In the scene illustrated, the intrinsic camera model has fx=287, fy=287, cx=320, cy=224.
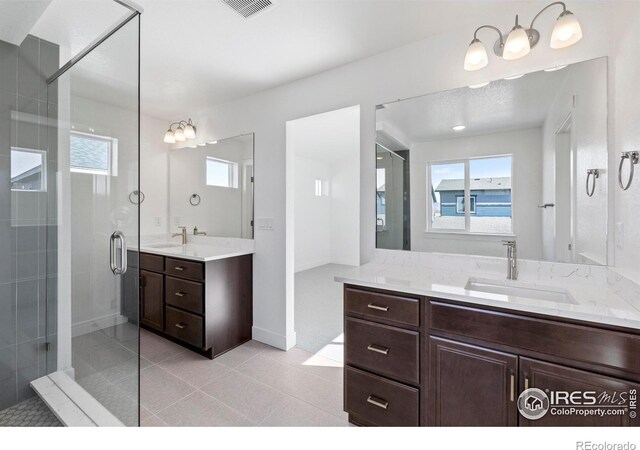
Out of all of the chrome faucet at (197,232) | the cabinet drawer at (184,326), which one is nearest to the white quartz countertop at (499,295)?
the cabinet drawer at (184,326)

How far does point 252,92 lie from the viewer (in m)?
2.87

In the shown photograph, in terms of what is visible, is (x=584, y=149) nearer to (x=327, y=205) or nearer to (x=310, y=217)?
(x=310, y=217)

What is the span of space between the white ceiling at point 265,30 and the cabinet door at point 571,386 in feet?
6.17

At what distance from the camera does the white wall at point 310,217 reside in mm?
6211

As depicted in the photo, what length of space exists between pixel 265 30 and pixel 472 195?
175 centimetres

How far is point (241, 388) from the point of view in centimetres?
206

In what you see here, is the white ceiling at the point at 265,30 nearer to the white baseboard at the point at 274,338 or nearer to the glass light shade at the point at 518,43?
the glass light shade at the point at 518,43

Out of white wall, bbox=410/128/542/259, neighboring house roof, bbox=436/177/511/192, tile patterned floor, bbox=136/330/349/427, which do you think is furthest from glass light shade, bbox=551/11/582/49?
tile patterned floor, bbox=136/330/349/427

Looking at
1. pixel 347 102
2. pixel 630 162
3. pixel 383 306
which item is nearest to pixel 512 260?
pixel 630 162

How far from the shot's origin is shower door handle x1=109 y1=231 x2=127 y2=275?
178 centimetres

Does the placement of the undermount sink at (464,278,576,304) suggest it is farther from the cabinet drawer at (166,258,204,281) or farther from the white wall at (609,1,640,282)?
the cabinet drawer at (166,258,204,281)

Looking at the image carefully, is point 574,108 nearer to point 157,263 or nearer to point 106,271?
point 106,271

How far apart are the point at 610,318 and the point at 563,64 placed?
1.36m

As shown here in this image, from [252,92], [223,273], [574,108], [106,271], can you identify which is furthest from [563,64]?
[106,271]
